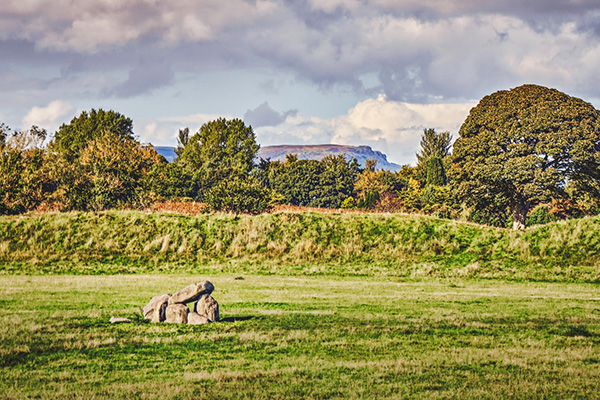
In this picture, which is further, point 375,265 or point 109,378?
point 375,265

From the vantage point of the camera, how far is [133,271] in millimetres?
34969

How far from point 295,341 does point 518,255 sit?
2525 centimetres

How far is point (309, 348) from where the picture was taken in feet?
44.6

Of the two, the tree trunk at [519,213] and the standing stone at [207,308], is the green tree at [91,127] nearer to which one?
the tree trunk at [519,213]

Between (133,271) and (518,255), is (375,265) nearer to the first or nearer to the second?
(518,255)

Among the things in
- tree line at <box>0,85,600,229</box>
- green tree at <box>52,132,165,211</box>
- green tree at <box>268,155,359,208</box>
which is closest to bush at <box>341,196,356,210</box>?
green tree at <box>268,155,359,208</box>

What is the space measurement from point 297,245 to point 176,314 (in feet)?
77.3

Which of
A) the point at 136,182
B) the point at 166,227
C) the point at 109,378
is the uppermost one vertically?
the point at 136,182

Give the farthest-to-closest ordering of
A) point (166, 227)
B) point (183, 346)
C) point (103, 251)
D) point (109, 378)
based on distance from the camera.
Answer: point (166, 227), point (103, 251), point (183, 346), point (109, 378)

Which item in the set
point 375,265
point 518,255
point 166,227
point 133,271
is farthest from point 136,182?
point 518,255

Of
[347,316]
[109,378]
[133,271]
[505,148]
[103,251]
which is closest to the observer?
[109,378]

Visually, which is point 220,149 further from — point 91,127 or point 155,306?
point 155,306

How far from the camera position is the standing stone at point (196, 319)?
654 inches

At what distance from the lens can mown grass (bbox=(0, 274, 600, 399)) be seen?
10.2m
